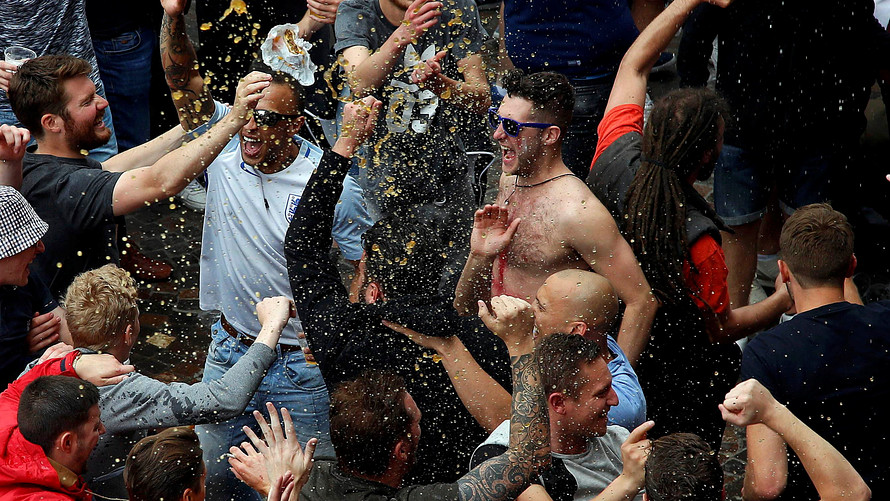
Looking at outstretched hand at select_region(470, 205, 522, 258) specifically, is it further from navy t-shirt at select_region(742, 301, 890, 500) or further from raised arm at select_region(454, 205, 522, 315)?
navy t-shirt at select_region(742, 301, 890, 500)

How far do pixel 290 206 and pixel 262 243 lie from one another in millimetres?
199

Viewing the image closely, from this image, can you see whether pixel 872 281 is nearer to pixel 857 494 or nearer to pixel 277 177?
pixel 857 494

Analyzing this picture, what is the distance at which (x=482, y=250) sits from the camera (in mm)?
3820

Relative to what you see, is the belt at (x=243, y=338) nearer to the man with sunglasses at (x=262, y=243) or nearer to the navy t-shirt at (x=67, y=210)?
the man with sunglasses at (x=262, y=243)

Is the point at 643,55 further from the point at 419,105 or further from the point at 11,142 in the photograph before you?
the point at 11,142

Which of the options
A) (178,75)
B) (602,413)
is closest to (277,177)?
(178,75)

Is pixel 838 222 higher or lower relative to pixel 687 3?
lower

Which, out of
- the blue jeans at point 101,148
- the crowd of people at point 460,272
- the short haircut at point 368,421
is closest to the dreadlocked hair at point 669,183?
the crowd of people at point 460,272

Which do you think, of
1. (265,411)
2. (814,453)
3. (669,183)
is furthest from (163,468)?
(669,183)

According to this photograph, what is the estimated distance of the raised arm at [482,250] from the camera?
12.5 feet

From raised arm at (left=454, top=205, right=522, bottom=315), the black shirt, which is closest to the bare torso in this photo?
raised arm at (left=454, top=205, right=522, bottom=315)

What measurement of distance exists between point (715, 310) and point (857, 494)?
44.4 inches

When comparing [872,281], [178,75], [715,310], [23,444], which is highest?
[178,75]

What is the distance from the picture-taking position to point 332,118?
5766 millimetres
